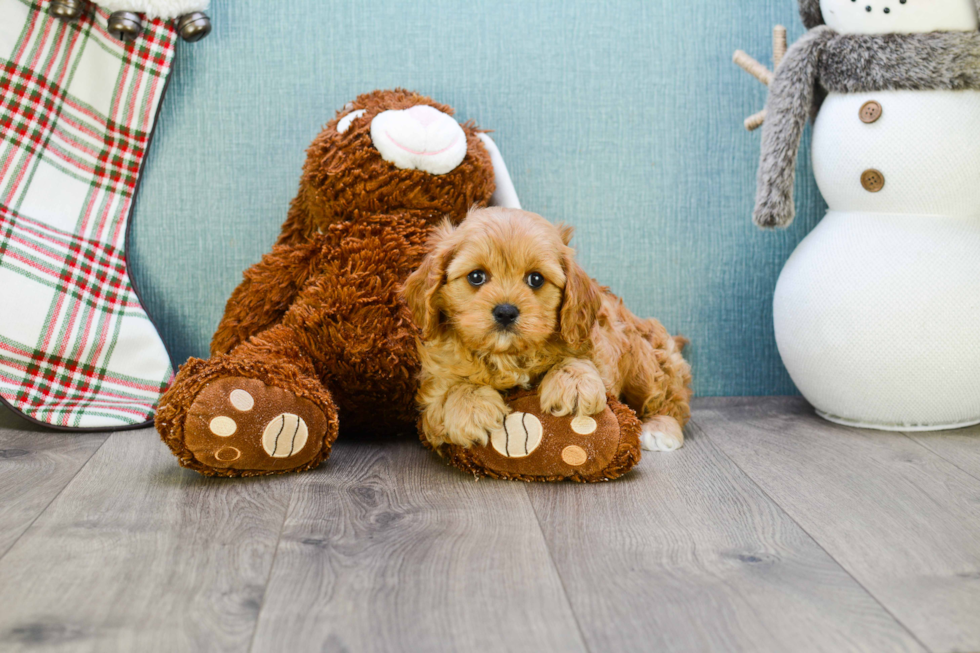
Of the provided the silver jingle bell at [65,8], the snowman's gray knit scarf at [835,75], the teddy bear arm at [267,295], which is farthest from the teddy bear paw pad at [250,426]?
the snowman's gray knit scarf at [835,75]

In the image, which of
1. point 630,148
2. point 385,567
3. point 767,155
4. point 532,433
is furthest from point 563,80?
point 385,567

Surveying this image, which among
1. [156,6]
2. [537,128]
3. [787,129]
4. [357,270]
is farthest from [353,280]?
[787,129]

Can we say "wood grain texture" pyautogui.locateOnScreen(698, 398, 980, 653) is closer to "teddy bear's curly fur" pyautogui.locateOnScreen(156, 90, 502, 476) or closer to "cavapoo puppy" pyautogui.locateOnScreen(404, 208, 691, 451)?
"cavapoo puppy" pyautogui.locateOnScreen(404, 208, 691, 451)

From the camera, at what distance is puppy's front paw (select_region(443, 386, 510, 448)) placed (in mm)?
1529

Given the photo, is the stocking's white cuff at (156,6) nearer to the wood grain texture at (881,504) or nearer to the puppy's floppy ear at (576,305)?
the puppy's floppy ear at (576,305)

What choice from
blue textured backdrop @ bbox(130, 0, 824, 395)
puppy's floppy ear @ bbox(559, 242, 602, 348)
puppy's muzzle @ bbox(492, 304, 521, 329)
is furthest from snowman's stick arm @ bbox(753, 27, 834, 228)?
puppy's muzzle @ bbox(492, 304, 521, 329)

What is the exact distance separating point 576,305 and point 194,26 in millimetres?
1174

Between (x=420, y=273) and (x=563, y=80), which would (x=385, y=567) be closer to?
(x=420, y=273)

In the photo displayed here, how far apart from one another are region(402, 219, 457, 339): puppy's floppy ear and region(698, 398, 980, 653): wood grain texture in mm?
705

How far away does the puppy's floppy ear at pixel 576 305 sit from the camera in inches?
59.0

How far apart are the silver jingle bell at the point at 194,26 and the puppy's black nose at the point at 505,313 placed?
109 centimetres

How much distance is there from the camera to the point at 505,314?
1441 mm

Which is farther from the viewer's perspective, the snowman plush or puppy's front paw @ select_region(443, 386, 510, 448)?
the snowman plush

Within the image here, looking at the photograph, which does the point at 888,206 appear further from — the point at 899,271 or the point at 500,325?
the point at 500,325
